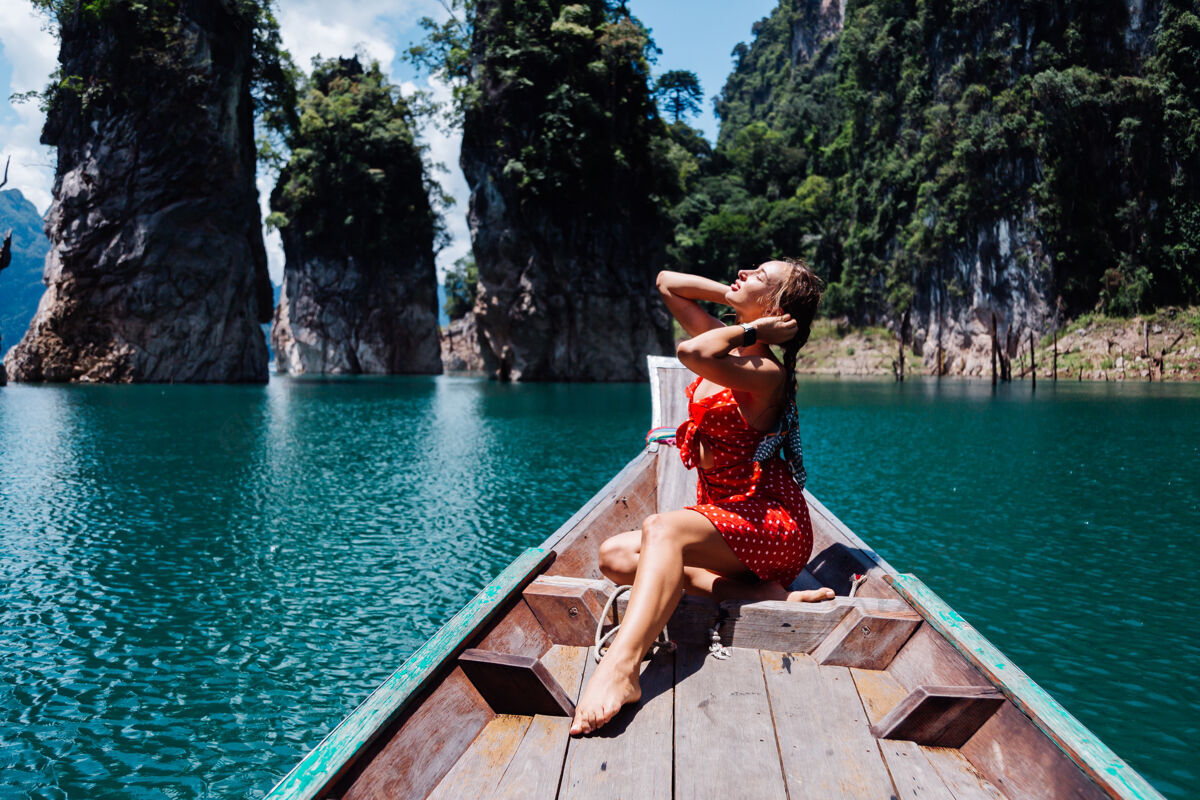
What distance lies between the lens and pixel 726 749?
239 cm

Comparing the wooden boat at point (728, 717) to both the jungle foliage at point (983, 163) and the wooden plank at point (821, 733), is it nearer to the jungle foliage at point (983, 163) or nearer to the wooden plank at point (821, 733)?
the wooden plank at point (821, 733)

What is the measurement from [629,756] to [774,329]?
1656 mm

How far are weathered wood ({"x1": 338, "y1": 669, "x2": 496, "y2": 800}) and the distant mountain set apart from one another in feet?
678

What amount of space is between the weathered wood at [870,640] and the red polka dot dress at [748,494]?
42 centimetres

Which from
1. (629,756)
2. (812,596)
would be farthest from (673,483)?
(629,756)

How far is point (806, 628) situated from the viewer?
3020mm

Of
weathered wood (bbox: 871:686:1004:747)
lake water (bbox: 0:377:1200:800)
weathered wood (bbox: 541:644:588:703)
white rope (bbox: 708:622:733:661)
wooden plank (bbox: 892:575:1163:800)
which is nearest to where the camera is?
wooden plank (bbox: 892:575:1163:800)

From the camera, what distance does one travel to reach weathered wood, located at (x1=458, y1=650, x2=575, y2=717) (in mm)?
2512

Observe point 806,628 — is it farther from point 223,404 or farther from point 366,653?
point 223,404

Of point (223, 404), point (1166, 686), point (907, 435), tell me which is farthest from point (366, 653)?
point (223, 404)

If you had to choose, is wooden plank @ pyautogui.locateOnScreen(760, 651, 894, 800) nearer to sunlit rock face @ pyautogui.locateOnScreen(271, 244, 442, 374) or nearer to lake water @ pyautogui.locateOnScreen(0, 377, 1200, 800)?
lake water @ pyautogui.locateOnScreen(0, 377, 1200, 800)

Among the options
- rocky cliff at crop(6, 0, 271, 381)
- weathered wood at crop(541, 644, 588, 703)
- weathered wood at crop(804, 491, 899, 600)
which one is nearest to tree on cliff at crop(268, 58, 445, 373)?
rocky cliff at crop(6, 0, 271, 381)

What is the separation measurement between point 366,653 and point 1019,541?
7.00m

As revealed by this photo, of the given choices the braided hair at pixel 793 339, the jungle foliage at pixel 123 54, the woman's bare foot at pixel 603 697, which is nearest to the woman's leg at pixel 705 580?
the braided hair at pixel 793 339
